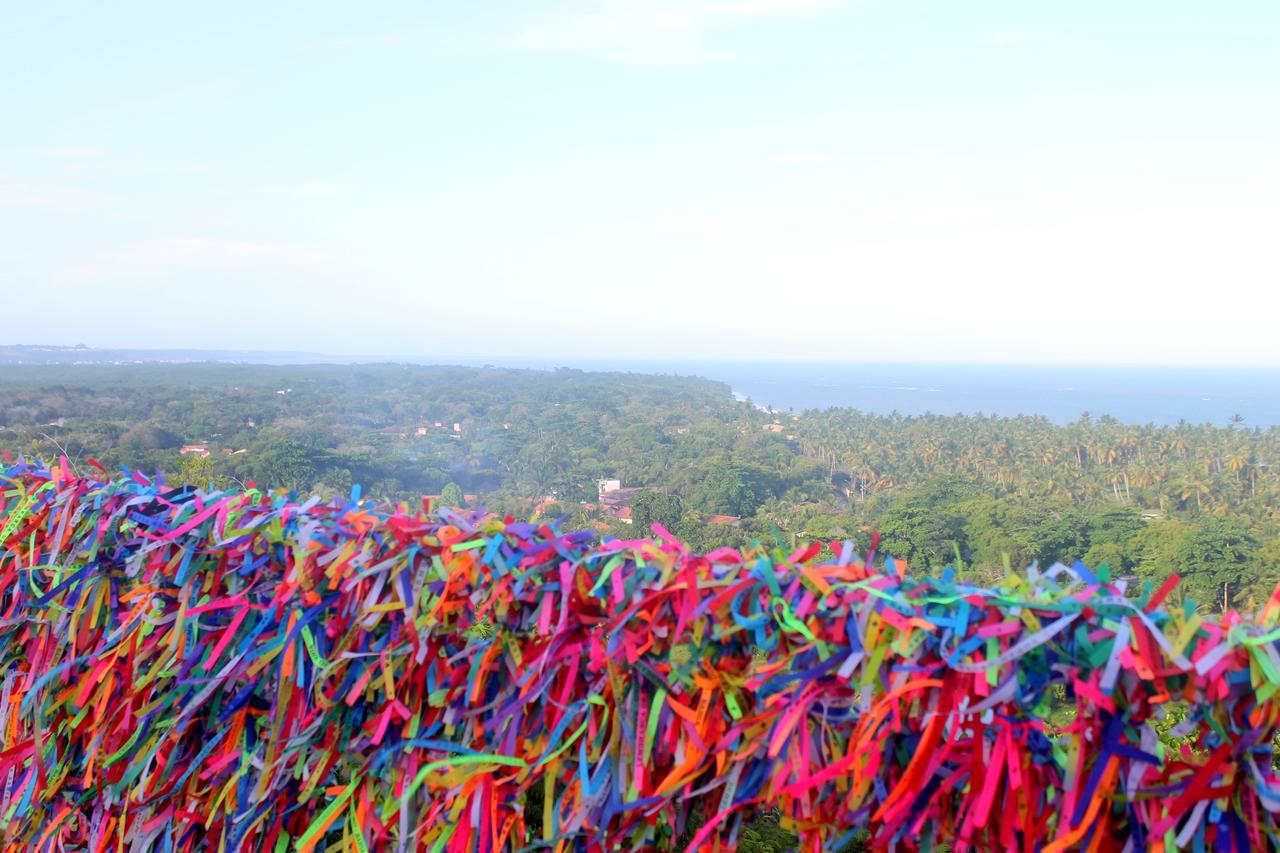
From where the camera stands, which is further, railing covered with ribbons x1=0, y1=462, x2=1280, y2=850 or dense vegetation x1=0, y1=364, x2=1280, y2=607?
dense vegetation x1=0, y1=364, x2=1280, y2=607

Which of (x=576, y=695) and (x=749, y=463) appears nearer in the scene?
(x=576, y=695)

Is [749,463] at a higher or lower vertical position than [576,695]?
lower

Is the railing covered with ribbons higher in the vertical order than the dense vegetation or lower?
higher

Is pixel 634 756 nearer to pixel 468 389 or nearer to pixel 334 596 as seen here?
pixel 334 596

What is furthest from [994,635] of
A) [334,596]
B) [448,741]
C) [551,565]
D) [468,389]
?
[468,389]

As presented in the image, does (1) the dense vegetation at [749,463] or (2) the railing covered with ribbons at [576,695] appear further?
(1) the dense vegetation at [749,463]
